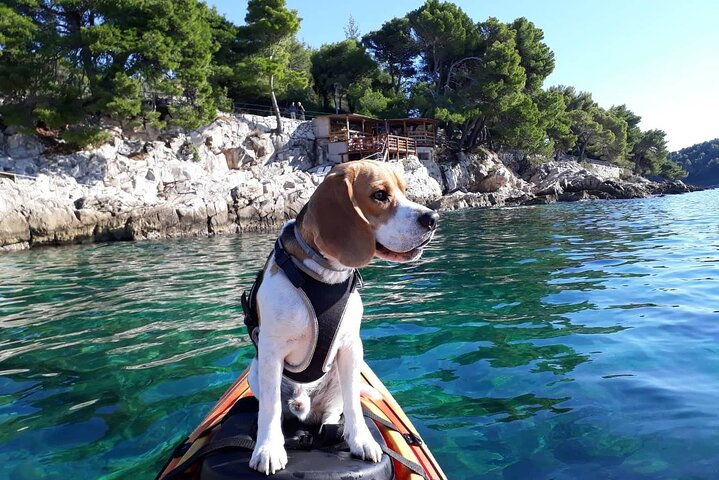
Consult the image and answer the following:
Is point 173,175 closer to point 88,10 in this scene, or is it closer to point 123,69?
point 123,69

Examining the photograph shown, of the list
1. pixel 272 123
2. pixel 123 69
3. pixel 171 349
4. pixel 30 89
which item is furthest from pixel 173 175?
pixel 171 349

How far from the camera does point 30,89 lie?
2552cm

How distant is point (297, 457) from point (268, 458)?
18 centimetres

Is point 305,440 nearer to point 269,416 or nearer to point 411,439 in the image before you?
point 269,416

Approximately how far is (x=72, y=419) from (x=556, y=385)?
4.13 m

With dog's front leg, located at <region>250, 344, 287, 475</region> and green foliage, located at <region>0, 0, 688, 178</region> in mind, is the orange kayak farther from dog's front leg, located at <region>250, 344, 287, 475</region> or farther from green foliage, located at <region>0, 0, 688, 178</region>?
green foliage, located at <region>0, 0, 688, 178</region>

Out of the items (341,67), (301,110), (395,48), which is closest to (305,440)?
(301,110)

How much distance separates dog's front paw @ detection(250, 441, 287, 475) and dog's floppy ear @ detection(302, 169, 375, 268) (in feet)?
2.85

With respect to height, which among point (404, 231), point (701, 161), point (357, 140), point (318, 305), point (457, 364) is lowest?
point (457, 364)

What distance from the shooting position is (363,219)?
7.22 feet

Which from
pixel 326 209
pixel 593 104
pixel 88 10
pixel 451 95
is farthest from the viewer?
pixel 593 104

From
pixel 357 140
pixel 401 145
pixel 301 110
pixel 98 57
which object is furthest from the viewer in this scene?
pixel 301 110

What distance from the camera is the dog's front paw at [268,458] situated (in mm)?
2020

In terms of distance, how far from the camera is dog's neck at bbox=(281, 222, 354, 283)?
2258mm
